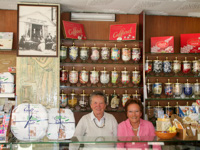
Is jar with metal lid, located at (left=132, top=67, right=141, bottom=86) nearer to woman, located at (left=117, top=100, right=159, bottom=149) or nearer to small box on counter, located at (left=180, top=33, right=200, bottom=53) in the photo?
small box on counter, located at (left=180, top=33, right=200, bottom=53)

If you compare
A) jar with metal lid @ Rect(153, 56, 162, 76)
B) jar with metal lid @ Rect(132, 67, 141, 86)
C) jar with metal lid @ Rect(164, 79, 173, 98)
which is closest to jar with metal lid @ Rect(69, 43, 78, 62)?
jar with metal lid @ Rect(132, 67, 141, 86)

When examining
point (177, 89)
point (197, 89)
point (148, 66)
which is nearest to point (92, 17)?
point (148, 66)

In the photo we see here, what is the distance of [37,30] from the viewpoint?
3.61 m

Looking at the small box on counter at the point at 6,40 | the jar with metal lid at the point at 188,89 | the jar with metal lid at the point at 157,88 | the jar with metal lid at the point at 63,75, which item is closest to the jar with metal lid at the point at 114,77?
the jar with metal lid at the point at 157,88

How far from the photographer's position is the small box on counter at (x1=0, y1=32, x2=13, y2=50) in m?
3.72

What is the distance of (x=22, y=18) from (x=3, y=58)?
2.51 feet

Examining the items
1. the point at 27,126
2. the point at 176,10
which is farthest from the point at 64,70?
the point at 27,126

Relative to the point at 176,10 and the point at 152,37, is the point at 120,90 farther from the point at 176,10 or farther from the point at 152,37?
the point at 176,10

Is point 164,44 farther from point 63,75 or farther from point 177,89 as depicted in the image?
point 63,75

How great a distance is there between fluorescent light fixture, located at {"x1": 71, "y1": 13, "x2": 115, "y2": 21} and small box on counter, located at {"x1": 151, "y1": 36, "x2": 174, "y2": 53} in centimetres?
80

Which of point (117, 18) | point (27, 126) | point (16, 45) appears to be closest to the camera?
point (27, 126)

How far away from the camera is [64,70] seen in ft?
12.5

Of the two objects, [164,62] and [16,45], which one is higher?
[16,45]

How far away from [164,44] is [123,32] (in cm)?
69
